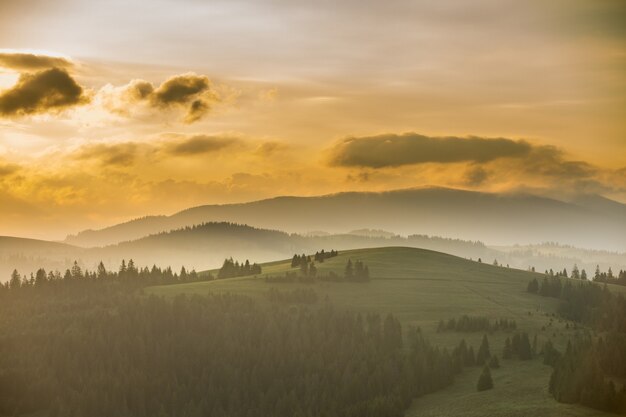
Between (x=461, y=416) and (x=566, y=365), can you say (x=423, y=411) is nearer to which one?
(x=461, y=416)

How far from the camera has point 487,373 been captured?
194500 millimetres

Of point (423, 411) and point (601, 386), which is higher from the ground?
point (601, 386)

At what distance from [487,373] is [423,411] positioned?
63.1 ft

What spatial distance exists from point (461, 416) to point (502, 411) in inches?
463

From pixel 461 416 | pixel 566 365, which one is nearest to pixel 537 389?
pixel 566 365

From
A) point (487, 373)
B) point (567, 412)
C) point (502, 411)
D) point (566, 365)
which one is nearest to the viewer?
point (567, 412)

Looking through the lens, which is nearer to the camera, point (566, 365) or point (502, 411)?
point (502, 411)

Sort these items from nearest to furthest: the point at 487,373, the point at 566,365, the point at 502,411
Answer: the point at 502,411 < the point at 566,365 < the point at 487,373

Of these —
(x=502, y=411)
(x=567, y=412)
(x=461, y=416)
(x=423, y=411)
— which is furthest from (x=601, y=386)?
(x=423, y=411)

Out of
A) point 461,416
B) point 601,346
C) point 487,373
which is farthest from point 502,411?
point 601,346

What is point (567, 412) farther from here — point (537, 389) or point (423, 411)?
point (423, 411)

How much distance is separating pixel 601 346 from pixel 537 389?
28631mm

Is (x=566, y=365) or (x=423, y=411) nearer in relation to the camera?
(x=566, y=365)

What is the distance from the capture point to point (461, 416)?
170 metres
